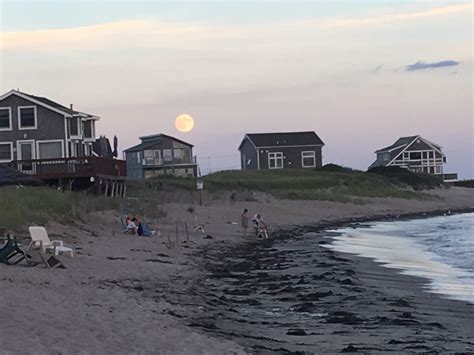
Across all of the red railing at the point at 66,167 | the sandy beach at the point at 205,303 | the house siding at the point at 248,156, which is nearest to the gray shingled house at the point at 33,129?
the red railing at the point at 66,167

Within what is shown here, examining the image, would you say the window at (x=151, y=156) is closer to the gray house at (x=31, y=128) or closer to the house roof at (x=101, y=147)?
the house roof at (x=101, y=147)

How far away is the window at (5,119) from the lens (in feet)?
182

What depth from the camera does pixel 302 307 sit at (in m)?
16.7

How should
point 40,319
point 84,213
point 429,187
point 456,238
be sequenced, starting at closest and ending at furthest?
point 40,319 < point 84,213 < point 456,238 < point 429,187

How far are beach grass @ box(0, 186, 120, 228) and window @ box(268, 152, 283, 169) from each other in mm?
66578

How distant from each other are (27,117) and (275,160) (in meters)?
51.7

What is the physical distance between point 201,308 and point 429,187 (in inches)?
3121

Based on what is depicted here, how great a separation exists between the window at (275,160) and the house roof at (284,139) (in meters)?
1.16

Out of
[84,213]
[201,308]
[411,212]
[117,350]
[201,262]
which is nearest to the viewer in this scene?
[117,350]

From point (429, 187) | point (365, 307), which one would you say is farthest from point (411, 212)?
point (365, 307)

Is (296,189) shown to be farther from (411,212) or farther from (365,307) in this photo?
(365,307)

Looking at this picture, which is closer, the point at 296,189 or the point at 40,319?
the point at 40,319

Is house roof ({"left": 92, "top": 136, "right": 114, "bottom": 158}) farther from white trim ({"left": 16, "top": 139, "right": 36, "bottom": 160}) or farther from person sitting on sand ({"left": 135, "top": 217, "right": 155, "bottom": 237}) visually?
person sitting on sand ({"left": 135, "top": 217, "right": 155, "bottom": 237})

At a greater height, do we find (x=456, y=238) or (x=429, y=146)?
(x=429, y=146)
